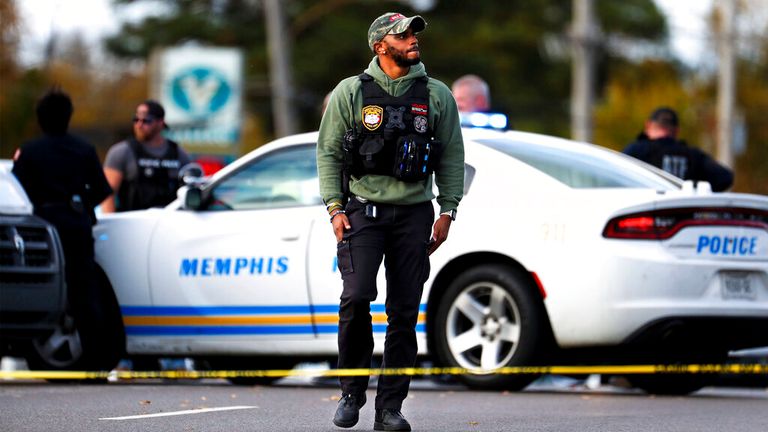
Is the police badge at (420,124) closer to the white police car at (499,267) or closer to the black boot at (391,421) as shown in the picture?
the black boot at (391,421)

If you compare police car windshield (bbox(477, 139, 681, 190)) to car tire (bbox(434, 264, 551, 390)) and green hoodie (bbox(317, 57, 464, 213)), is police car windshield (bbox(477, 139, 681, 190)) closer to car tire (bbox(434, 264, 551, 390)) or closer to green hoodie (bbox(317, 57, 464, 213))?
car tire (bbox(434, 264, 551, 390))

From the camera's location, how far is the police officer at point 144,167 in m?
12.0

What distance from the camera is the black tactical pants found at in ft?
23.7

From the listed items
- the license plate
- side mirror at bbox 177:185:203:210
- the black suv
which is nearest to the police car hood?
the black suv

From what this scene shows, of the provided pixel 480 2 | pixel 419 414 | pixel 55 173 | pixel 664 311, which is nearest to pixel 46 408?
pixel 419 414

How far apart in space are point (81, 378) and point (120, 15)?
35118 millimetres

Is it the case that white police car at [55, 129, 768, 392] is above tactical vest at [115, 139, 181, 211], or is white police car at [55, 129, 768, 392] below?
below

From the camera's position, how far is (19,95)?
1535 inches

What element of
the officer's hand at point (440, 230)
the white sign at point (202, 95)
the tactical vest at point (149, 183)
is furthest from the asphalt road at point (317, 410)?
the white sign at point (202, 95)

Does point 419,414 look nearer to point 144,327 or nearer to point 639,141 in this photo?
point 144,327

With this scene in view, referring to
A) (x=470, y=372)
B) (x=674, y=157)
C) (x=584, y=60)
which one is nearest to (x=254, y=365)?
(x=470, y=372)

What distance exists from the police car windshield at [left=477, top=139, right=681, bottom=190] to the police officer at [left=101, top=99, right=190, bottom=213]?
2.88 meters

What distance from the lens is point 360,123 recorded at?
7.27 metres

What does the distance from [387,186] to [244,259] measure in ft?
10.1
